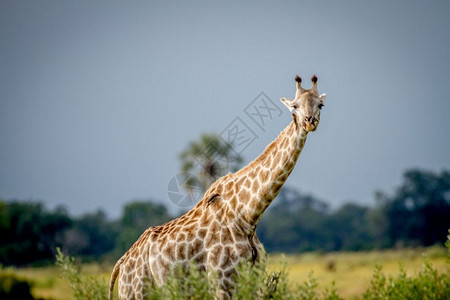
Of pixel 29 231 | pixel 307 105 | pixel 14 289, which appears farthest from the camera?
pixel 29 231

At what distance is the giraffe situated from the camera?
924 centimetres

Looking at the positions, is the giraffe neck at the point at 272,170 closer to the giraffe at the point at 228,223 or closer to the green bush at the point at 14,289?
the giraffe at the point at 228,223

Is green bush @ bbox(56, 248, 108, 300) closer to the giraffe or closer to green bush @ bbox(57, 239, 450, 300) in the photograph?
Answer: green bush @ bbox(57, 239, 450, 300)

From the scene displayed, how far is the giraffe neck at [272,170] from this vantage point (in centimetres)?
923

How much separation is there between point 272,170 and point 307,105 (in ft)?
4.58

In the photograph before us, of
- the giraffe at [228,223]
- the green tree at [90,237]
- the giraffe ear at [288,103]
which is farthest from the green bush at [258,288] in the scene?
the green tree at [90,237]

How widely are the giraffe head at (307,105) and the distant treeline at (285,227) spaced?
186ft

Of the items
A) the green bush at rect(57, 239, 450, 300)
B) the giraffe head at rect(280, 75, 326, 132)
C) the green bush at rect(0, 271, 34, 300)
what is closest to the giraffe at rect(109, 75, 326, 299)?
the giraffe head at rect(280, 75, 326, 132)

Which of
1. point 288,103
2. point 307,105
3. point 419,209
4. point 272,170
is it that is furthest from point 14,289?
point 419,209

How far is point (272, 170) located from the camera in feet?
31.5

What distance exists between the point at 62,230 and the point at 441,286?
7373 cm

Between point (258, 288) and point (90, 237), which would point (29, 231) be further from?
point (258, 288)

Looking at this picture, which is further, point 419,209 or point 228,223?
point 419,209

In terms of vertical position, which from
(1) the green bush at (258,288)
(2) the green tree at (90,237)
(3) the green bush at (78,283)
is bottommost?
(1) the green bush at (258,288)
